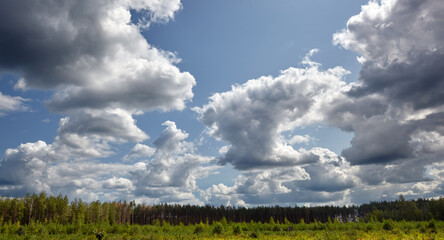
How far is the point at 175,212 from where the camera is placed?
152500 mm

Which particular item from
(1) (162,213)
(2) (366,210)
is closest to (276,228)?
(1) (162,213)

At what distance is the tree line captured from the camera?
111125 mm

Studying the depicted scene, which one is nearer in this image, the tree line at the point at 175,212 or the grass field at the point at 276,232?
the grass field at the point at 276,232

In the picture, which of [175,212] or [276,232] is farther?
[175,212]

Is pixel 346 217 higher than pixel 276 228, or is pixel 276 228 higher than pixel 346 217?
pixel 276 228

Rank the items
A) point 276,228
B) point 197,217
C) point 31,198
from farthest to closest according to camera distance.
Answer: point 197,217 < point 31,198 < point 276,228

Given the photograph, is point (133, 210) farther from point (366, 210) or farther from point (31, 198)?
point (366, 210)

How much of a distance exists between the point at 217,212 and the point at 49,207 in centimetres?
7510

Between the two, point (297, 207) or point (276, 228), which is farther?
point (297, 207)

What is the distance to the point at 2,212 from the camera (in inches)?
4171

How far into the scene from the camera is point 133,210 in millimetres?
152000

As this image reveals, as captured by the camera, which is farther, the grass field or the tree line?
the tree line

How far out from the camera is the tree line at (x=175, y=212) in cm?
→ 11112

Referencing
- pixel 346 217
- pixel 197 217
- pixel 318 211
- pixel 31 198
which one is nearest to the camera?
pixel 31 198
